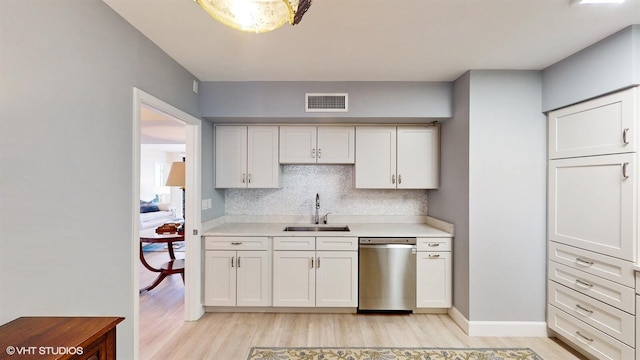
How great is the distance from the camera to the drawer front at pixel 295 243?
2.96m

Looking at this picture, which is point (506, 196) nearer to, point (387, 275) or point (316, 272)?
point (387, 275)

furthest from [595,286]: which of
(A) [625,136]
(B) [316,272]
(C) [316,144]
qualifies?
(C) [316,144]

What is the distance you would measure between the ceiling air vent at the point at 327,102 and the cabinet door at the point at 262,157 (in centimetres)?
56

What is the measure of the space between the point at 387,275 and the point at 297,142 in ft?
5.81

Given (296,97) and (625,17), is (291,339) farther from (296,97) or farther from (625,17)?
(625,17)

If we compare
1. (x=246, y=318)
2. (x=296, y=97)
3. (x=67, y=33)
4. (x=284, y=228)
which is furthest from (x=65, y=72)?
(x=246, y=318)

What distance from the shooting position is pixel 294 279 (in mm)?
2961

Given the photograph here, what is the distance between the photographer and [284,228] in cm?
326

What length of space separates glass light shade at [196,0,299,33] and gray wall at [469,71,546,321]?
2.22 m

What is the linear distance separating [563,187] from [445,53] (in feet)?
4.99

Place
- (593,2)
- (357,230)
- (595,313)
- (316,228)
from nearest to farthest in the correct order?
(593,2) → (595,313) → (357,230) → (316,228)

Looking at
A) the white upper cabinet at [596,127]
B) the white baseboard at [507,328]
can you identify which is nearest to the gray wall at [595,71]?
the white upper cabinet at [596,127]

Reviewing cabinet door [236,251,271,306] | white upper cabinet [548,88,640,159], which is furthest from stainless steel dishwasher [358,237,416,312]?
white upper cabinet [548,88,640,159]

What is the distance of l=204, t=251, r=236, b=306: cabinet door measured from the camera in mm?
2959
